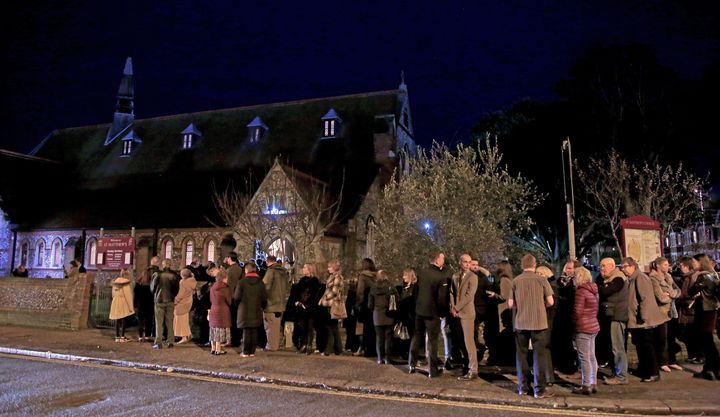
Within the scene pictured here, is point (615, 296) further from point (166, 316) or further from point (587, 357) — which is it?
point (166, 316)

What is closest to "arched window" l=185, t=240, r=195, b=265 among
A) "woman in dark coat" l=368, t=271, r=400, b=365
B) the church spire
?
the church spire

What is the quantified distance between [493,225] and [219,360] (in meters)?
13.8

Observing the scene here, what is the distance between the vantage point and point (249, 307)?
1080 centimetres

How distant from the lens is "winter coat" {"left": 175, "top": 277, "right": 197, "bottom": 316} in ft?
39.1

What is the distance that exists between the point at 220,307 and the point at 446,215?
11.6 meters

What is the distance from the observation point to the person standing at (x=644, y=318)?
28.6 feet

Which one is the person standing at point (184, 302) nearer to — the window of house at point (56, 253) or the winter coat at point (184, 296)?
the winter coat at point (184, 296)

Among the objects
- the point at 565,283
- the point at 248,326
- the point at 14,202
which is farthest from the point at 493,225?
the point at 14,202

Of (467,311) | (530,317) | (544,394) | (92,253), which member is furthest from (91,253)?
(544,394)

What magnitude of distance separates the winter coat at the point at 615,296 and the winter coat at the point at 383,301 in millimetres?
3518

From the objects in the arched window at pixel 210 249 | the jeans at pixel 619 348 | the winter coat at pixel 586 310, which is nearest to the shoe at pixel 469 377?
the winter coat at pixel 586 310

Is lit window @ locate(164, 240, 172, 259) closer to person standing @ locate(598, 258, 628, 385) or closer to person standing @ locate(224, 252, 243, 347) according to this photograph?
person standing @ locate(224, 252, 243, 347)

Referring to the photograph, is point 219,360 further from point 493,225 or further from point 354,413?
point 493,225

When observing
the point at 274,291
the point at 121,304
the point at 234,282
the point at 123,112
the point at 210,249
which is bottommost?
the point at 121,304
